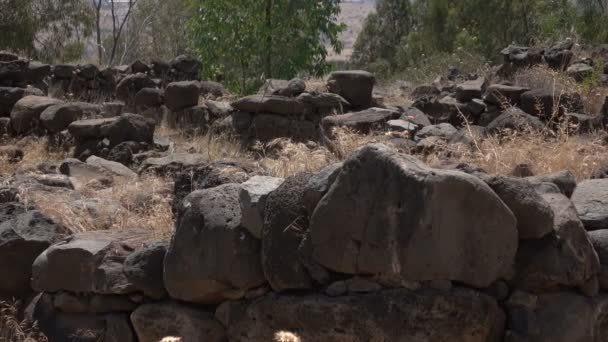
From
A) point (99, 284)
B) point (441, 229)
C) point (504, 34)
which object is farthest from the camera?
point (504, 34)

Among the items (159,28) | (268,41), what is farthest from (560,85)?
(159,28)

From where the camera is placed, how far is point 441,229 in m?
3.92

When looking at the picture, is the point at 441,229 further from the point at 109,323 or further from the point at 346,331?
the point at 109,323

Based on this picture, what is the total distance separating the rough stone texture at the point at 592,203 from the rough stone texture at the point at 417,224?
2.01 feet

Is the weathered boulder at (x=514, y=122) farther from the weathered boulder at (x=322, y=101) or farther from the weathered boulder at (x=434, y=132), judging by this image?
the weathered boulder at (x=322, y=101)

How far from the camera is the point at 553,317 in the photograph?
4.05m

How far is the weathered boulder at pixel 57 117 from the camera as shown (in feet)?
35.3

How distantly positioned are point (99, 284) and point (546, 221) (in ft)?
8.34

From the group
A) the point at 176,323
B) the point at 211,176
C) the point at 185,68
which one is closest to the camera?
the point at 176,323

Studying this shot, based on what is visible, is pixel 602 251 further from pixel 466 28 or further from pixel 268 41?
pixel 466 28

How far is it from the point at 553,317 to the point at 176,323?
6.61 ft

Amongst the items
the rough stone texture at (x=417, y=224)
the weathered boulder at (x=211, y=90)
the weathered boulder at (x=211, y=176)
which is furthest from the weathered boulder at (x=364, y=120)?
the rough stone texture at (x=417, y=224)

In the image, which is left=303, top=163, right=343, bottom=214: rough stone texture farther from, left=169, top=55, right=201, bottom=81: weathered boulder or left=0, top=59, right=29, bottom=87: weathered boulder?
left=169, top=55, right=201, bottom=81: weathered boulder

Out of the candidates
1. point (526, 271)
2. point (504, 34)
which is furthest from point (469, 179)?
point (504, 34)
